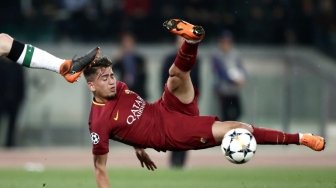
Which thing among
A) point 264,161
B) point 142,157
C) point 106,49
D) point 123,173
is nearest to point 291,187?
point 142,157

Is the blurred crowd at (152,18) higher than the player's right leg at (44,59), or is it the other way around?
the blurred crowd at (152,18)

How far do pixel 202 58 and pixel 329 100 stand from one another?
9.57 feet

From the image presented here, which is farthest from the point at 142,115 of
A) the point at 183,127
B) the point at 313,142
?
the point at 313,142

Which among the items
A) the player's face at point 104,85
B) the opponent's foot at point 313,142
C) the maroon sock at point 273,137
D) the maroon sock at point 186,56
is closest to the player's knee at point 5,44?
the player's face at point 104,85

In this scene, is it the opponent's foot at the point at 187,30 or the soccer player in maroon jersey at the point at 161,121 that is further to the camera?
the soccer player in maroon jersey at the point at 161,121

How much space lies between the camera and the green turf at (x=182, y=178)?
640 inches

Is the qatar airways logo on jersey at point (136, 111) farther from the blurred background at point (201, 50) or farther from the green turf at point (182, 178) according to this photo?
the blurred background at point (201, 50)

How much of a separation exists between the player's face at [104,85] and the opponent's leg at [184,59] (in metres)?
0.68

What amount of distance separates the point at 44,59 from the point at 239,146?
8.10 feet

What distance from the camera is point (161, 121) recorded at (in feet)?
45.0

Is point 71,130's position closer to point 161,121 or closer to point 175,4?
point 175,4

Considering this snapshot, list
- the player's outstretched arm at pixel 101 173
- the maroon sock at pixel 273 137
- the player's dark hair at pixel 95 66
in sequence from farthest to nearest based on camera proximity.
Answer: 1. the player's dark hair at pixel 95 66
2. the maroon sock at pixel 273 137
3. the player's outstretched arm at pixel 101 173

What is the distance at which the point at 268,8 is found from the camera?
26375 millimetres

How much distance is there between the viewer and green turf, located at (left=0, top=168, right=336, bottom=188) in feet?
53.3
